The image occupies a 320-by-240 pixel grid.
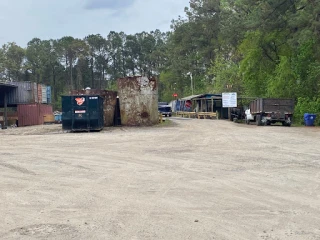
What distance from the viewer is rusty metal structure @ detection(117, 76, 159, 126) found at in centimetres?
3053

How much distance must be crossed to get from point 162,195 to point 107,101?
23.5 metres

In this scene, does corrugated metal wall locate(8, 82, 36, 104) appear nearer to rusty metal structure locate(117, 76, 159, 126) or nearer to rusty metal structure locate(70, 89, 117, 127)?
rusty metal structure locate(70, 89, 117, 127)

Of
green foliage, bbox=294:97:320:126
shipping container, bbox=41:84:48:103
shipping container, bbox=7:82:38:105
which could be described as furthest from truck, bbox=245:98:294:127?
shipping container, bbox=41:84:48:103

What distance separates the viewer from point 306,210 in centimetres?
696

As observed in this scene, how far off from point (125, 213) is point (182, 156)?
738 centimetres

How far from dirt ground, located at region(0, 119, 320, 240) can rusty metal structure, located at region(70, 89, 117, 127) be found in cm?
1598

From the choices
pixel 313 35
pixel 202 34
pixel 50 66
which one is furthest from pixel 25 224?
pixel 50 66

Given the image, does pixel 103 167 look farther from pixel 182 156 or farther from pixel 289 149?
pixel 289 149

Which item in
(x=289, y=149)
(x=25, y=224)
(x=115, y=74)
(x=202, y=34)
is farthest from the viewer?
(x=115, y=74)

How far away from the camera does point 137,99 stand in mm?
30547

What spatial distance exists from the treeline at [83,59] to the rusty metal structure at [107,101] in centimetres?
6153

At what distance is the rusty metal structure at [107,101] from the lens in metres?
30.9

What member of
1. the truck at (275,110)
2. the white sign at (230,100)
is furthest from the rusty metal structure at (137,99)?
the white sign at (230,100)

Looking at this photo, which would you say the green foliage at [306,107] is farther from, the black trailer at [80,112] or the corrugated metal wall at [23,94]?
the corrugated metal wall at [23,94]
